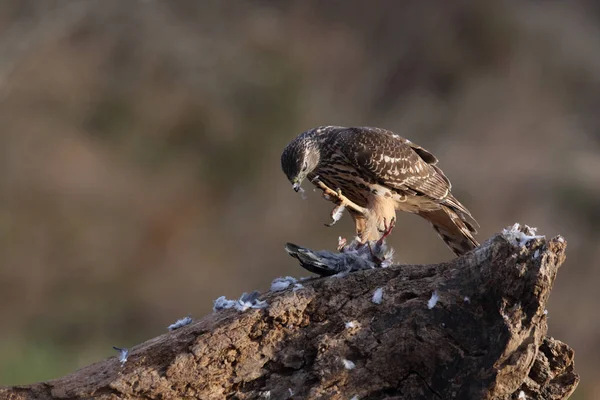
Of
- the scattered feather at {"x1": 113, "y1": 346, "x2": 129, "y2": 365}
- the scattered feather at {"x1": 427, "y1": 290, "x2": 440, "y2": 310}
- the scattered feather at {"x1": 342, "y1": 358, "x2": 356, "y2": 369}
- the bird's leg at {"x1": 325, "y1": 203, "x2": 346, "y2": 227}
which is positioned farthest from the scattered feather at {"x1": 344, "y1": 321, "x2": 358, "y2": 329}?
the bird's leg at {"x1": 325, "y1": 203, "x2": 346, "y2": 227}

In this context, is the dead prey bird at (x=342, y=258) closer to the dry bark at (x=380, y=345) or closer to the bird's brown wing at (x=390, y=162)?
the dry bark at (x=380, y=345)

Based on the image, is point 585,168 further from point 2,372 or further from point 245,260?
point 2,372

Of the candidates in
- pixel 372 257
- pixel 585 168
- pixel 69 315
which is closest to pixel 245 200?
pixel 69 315

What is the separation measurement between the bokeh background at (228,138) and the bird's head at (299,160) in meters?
4.90

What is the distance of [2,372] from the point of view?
9.23m

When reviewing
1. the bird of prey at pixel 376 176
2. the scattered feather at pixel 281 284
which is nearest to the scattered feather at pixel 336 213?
the bird of prey at pixel 376 176

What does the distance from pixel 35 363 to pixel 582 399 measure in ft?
17.8

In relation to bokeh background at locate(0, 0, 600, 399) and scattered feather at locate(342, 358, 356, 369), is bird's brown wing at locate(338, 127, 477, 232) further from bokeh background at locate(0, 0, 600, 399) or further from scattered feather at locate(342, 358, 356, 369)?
bokeh background at locate(0, 0, 600, 399)

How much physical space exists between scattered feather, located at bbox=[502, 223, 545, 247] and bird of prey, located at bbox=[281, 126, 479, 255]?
6.11 ft

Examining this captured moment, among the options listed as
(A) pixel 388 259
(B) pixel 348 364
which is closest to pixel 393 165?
(A) pixel 388 259

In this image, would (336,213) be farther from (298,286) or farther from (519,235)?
(519,235)

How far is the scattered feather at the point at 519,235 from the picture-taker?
2.52 metres

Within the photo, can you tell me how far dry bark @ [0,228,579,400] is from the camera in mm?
2475

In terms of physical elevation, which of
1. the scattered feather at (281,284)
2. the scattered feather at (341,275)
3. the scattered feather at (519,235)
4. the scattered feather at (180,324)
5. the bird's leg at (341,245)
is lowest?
the scattered feather at (519,235)
